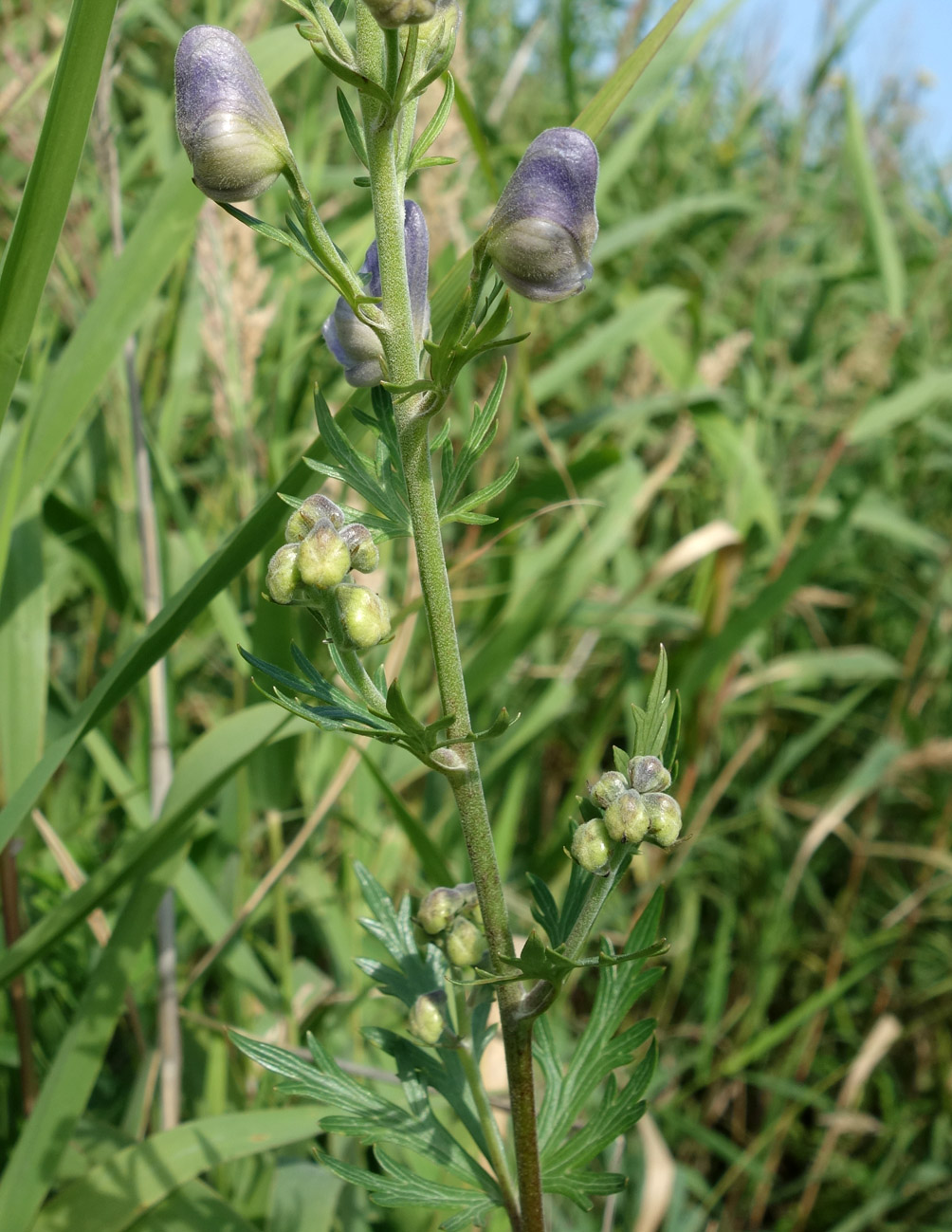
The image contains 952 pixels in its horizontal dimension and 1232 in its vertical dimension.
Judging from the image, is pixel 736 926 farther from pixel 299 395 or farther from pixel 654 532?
pixel 299 395

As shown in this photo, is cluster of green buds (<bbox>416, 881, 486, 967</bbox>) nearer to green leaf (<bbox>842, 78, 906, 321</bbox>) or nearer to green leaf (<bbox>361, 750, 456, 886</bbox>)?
green leaf (<bbox>361, 750, 456, 886</bbox>)

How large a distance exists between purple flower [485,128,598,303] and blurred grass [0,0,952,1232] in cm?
43

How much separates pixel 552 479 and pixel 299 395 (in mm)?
557

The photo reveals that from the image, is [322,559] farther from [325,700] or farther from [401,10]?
[401,10]

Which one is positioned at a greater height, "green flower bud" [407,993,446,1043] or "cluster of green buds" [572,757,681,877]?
"cluster of green buds" [572,757,681,877]

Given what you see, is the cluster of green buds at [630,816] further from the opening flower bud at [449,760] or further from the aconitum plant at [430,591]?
the opening flower bud at [449,760]

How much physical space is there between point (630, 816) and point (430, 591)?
0.22 metres

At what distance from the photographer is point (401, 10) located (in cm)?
56

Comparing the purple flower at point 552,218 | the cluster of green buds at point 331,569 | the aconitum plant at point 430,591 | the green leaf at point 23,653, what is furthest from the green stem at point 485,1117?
the green leaf at point 23,653

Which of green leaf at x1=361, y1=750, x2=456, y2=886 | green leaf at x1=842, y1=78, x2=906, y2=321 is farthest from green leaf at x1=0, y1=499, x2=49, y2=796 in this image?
green leaf at x1=842, y1=78, x2=906, y2=321

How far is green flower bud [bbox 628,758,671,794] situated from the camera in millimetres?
753

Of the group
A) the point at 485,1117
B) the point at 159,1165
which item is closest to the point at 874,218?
the point at 485,1117

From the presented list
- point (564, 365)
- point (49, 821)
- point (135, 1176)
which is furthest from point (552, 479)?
point (135, 1176)

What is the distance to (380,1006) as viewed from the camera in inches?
65.6
